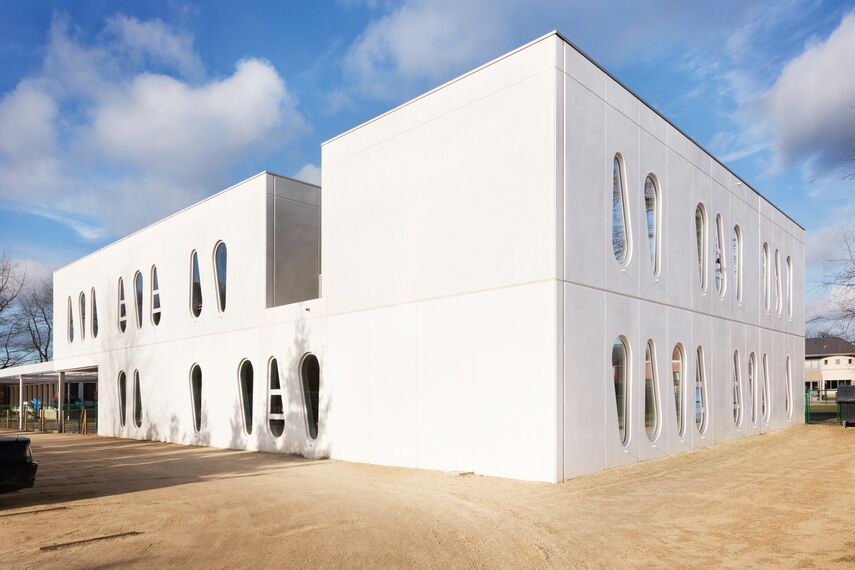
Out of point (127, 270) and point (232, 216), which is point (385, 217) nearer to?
point (232, 216)

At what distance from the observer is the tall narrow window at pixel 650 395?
562 inches

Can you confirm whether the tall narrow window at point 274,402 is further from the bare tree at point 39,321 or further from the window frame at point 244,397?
the bare tree at point 39,321

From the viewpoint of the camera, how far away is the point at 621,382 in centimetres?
1345


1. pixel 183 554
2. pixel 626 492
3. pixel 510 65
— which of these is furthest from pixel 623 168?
pixel 183 554

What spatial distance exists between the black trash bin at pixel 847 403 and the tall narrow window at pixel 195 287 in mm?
22410

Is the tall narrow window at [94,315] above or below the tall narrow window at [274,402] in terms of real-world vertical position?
above

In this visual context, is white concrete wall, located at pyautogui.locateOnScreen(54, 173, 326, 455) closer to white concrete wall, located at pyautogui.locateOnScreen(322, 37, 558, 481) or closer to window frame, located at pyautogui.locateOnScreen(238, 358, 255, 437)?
window frame, located at pyautogui.locateOnScreen(238, 358, 255, 437)

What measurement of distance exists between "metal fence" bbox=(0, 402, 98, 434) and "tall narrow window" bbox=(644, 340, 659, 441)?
2556 cm

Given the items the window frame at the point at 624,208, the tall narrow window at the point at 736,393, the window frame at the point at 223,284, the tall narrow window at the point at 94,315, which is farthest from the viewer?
the tall narrow window at the point at 94,315

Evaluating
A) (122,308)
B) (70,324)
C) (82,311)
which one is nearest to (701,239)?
(122,308)

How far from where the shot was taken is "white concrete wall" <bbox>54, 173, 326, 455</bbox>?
712 inches

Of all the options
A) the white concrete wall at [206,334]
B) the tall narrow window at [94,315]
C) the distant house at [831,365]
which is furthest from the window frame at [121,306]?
the distant house at [831,365]

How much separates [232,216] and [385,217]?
7502 millimetres

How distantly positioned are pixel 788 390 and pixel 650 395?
45.7 feet
